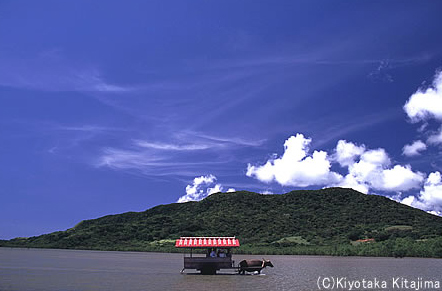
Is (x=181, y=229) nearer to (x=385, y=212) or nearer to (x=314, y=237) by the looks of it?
(x=314, y=237)

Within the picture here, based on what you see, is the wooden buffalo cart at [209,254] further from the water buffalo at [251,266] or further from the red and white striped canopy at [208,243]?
the water buffalo at [251,266]

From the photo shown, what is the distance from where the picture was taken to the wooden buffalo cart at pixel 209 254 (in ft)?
162

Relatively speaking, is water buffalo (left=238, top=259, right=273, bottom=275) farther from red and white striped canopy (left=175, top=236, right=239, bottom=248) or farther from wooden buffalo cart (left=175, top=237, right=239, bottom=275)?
red and white striped canopy (left=175, top=236, right=239, bottom=248)

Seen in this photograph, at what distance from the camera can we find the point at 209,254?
169 ft

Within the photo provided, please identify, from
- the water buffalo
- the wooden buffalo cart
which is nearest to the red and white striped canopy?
the wooden buffalo cart

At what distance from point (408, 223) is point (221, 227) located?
74.4m

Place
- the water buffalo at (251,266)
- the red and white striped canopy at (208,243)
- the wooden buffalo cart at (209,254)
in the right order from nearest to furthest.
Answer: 1. the red and white striped canopy at (208,243)
2. the wooden buffalo cart at (209,254)
3. the water buffalo at (251,266)

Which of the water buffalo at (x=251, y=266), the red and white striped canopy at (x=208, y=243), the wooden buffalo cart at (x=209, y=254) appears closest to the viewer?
the red and white striped canopy at (x=208, y=243)

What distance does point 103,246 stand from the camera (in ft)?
592

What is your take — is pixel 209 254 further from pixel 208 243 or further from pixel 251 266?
pixel 251 266

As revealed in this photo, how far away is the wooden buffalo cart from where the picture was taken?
162 ft

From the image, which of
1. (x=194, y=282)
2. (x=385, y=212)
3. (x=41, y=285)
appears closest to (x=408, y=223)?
(x=385, y=212)

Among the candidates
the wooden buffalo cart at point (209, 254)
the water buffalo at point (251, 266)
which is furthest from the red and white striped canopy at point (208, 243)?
the water buffalo at point (251, 266)

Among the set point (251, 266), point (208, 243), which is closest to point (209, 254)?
point (208, 243)
